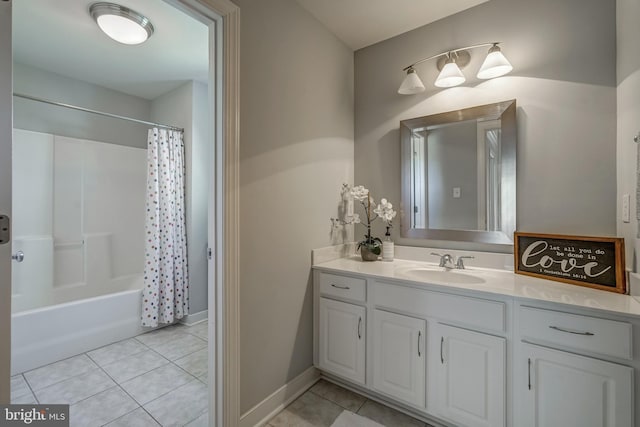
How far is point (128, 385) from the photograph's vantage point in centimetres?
189

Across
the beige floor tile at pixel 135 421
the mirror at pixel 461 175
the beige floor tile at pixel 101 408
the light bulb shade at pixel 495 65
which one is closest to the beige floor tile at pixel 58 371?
the beige floor tile at pixel 101 408

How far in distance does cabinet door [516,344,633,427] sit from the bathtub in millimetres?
2975

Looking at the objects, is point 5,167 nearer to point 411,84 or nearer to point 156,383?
point 156,383

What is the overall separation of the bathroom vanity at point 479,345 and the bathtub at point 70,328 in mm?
1863

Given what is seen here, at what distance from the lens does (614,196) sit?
1.45 metres

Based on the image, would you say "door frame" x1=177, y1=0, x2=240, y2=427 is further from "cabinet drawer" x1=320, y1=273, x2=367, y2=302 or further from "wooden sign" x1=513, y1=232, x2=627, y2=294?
"wooden sign" x1=513, y1=232, x2=627, y2=294

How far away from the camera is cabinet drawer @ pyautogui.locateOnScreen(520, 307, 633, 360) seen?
1.06m

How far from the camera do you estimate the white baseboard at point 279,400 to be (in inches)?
60.1

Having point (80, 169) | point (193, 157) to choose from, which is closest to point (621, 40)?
point (193, 157)

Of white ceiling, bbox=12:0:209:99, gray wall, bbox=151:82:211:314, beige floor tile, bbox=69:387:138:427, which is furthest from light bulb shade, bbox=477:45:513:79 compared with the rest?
beige floor tile, bbox=69:387:138:427

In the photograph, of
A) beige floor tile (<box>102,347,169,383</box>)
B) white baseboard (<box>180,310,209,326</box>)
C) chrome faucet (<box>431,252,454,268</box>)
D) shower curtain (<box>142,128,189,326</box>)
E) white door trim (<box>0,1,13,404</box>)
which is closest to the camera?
white door trim (<box>0,1,13,404</box>)

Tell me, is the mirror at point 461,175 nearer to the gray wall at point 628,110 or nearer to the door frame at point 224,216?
the gray wall at point 628,110

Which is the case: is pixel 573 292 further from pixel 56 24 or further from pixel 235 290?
pixel 56 24

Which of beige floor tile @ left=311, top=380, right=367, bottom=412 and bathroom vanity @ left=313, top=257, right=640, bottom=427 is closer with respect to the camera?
bathroom vanity @ left=313, top=257, right=640, bottom=427
